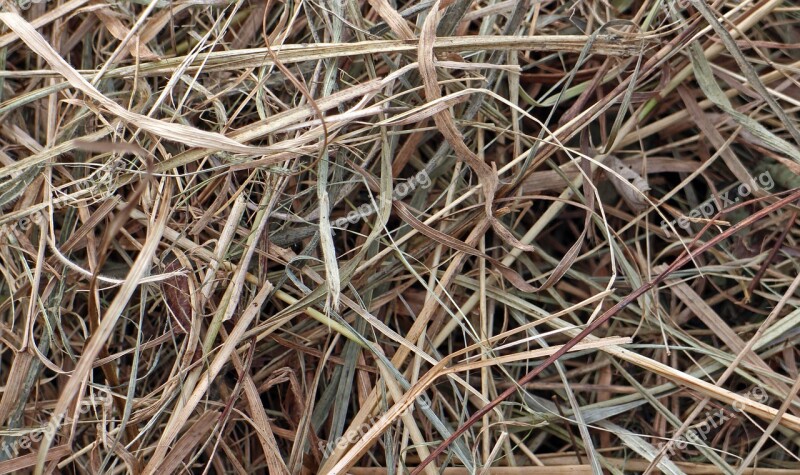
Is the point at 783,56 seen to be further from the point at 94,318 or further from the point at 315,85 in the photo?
the point at 94,318

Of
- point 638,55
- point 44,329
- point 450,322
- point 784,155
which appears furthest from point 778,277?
point 44,329

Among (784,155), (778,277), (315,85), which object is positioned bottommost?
(778,277)

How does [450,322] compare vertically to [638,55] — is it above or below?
below

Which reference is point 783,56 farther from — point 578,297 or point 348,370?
point 348,370

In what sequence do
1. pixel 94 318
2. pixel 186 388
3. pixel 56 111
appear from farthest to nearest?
pixel 56 111, pixel 186 388, pixel 94 318

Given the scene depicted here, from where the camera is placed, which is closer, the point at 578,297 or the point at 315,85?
the point at 315,85

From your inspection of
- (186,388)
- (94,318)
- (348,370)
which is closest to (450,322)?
(348,370)

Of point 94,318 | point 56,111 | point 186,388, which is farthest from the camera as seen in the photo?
point 56,111
